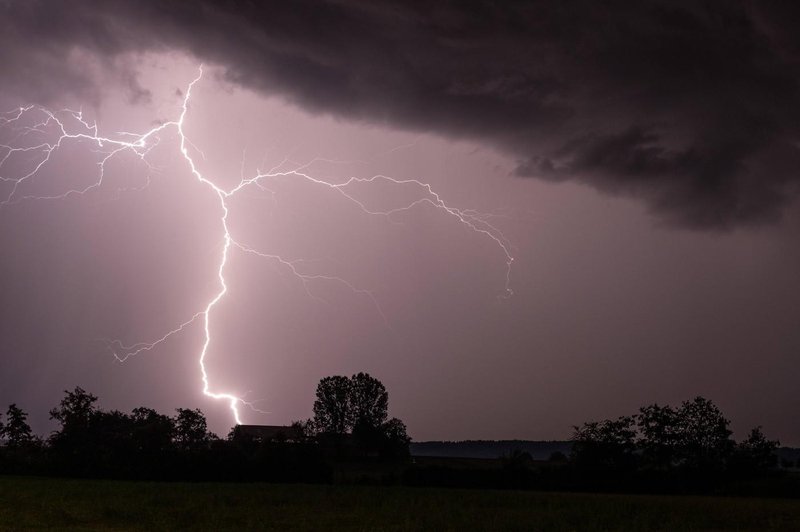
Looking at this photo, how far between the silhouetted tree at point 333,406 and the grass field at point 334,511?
1349 inches

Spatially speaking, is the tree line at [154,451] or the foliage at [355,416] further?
the foliage at [355,416]

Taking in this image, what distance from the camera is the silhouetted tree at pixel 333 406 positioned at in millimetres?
70188

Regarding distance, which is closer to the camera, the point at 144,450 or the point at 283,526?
the point at 283,526

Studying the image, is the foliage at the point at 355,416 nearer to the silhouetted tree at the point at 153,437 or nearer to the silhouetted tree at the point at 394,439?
the silhouetted tree at the point at 394,439

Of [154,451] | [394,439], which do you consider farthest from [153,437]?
[394,439]

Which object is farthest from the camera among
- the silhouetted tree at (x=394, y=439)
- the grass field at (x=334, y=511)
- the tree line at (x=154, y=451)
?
the silhouetted tree at (x=394, y=439)

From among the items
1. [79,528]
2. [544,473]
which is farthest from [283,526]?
[544,473]

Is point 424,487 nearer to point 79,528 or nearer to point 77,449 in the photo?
point 77,449

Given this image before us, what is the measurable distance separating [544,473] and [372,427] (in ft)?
78.3

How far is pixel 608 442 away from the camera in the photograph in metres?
48.3

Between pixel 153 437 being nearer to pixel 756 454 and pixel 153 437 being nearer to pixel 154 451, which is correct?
pixel 154 451

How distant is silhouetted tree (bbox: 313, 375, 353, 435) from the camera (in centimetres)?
7019

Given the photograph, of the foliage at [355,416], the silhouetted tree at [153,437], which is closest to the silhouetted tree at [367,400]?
the foliage at [355,416]

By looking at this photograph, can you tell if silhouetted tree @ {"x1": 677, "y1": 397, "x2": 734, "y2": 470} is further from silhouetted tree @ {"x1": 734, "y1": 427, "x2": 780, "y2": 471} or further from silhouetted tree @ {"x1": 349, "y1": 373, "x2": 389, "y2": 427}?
silhouetted tree @ {"x1": 349, "y1": 373, "x2": 389, "y2": 427}
